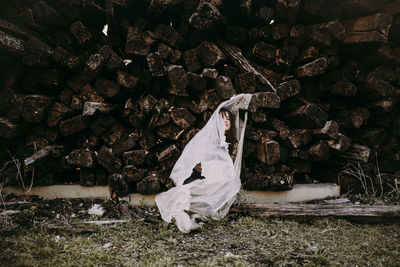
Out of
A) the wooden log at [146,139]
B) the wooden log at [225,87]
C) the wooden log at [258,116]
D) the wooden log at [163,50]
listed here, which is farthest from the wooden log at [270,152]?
the wooden log at [163,50]

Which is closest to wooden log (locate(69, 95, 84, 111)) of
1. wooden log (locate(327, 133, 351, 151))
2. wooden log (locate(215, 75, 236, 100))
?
wooden log (locate(215, 75, 236, 100))

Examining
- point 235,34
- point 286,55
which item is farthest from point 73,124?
point 286,55

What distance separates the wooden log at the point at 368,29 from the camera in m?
3.22

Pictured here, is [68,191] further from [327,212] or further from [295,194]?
[327,212]

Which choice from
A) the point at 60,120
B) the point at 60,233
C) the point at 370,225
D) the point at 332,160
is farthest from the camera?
the point at 332,160

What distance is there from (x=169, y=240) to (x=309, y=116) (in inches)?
101

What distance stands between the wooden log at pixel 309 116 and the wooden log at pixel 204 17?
1.76 m

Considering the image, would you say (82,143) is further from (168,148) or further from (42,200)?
(168,148)

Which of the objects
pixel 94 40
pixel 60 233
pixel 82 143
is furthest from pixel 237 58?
pixel 60 233

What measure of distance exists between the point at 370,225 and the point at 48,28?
508cm

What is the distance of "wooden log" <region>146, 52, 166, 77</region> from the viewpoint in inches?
120

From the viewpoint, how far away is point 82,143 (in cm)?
341

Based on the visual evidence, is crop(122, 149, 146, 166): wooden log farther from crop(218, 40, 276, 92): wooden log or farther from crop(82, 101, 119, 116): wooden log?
crop(218, 40, 276, 92): wooden log

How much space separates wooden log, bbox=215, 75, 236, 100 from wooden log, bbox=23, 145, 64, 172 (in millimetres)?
2470
